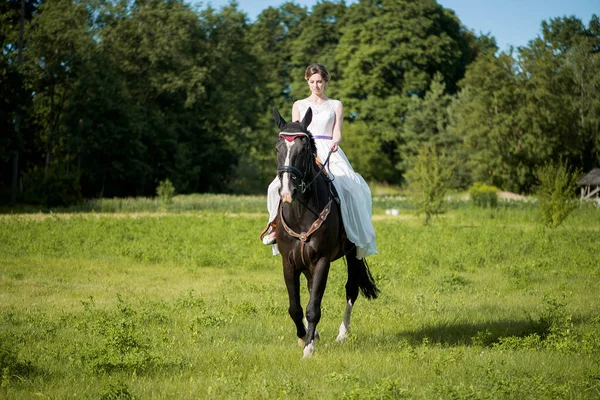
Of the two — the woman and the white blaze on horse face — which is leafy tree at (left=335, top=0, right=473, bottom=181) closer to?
the woman

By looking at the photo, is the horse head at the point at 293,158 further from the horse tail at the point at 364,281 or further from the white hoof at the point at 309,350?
the horse tail at the point at 364,281

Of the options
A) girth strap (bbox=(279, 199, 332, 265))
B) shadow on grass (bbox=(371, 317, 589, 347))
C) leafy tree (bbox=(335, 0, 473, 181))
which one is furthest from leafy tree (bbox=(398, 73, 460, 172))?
girth strap (bbox=(279, 199, 332, 265))

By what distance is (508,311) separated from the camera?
10.4 m

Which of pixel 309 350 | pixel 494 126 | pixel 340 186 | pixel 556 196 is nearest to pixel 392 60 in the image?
pixel 494 126

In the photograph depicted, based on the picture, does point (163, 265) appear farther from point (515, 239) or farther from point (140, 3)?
point (140, 3)

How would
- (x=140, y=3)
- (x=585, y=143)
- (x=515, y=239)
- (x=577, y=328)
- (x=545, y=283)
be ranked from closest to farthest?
(x=577, y=328) < (x=545, y=283) < (x=515, y=239) < (x=140, y=3) < (x=585, y=143)

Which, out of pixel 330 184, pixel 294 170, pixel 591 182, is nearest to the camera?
pixel 294 170

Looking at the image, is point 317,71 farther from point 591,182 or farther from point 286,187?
point 591,182

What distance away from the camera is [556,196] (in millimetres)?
26844

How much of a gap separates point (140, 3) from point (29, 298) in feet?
148

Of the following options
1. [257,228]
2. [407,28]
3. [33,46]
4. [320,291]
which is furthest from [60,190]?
[407,28]

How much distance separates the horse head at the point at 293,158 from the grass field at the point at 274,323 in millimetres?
1831

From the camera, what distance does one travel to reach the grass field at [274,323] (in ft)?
19.8

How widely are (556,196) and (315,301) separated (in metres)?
21.9
